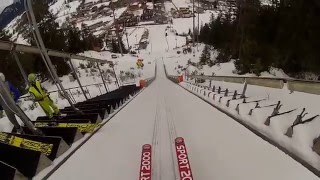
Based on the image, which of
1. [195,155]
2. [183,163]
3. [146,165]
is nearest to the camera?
[183,163]

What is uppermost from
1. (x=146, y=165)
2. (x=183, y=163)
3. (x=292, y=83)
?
(x=292, y=83)

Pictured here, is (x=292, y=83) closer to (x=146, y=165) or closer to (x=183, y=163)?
(x=183, y=163)

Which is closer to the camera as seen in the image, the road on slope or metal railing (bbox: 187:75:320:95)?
the road on slope

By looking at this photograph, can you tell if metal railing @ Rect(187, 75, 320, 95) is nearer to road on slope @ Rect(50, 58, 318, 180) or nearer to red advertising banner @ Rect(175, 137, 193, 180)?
road on slope @ Rect(50, 58, 318, 180)

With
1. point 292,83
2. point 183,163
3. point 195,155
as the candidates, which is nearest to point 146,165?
point 183,163

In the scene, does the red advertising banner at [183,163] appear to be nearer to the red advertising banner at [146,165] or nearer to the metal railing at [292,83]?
the red advertising banner at [146,165]

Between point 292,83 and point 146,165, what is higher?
point 292,83

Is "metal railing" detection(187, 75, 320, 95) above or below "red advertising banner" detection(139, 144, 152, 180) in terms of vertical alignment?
above

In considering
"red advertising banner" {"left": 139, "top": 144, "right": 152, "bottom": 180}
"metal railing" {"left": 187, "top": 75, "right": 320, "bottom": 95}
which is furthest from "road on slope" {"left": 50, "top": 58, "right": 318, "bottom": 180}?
"metal railing" {"left": 187, "top": 75, "right": 320, "bottom": 95}

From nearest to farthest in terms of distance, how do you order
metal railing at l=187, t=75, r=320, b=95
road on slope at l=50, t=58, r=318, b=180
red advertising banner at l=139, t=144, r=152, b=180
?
road on slope at l=50, t=58, r=318, b=180 → red advertising banner at l=139, t=144, r=152, b=180 → metal railing at l=187, t=75, r=320, b=95
